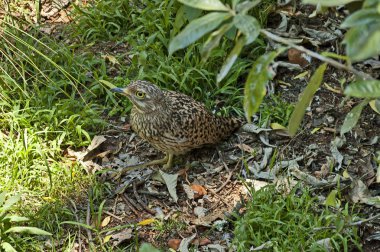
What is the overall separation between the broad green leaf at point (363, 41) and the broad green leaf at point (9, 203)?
328 cm

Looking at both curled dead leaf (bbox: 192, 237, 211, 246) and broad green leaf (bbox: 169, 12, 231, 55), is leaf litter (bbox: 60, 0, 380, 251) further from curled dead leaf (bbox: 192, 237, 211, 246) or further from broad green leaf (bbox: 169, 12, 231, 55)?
broad green leaf (bbox: 169, 12, 231, 55)

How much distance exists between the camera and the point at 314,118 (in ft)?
18.1

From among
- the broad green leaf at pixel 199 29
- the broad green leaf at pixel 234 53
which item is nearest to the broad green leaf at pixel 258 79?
the broad green leaf at pixel 234 53

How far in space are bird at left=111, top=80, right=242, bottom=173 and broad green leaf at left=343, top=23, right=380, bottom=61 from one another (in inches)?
126

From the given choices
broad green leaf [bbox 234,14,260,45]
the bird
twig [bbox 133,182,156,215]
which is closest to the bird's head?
the bird

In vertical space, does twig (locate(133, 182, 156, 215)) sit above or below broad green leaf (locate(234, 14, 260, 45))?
below

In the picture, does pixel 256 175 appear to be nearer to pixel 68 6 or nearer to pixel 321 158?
pixel 321 158

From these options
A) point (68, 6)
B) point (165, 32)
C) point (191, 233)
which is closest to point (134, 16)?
point (165, 32)

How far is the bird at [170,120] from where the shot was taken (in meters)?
5.10

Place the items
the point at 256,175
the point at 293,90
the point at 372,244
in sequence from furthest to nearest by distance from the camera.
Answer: the point at 293,90 → the point at 256,175 → the point at 372,244

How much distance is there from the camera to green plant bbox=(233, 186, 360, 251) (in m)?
4.43

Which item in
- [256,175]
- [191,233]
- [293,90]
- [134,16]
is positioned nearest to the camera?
[191,233]

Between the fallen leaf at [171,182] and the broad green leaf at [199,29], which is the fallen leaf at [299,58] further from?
the broad green leaf at [199,29]

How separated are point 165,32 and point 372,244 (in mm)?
2714
